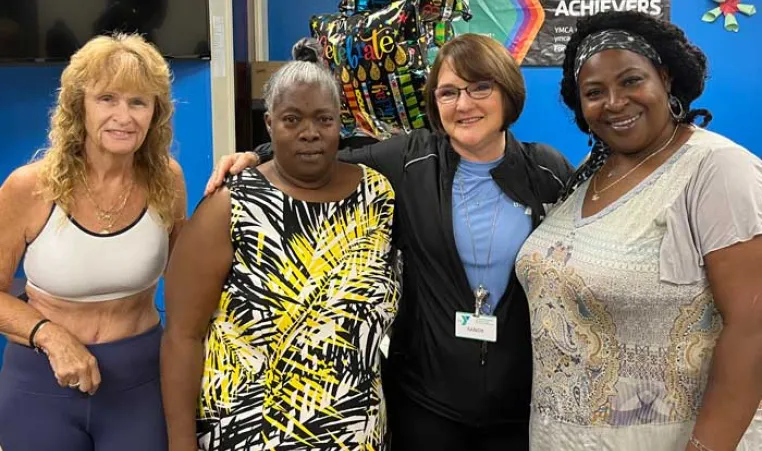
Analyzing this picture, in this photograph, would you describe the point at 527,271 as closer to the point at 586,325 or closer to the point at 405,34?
the point at 586,325

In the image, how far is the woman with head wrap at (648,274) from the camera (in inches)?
53.8

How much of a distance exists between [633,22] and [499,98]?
36cm

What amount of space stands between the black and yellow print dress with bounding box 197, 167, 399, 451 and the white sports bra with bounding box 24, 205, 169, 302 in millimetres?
286

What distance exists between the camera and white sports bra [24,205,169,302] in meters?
1.65

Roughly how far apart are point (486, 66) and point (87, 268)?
1.06 metres

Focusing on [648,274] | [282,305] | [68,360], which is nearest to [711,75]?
[648,274]

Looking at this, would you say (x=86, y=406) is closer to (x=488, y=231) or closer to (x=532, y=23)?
(x=488, y=231)

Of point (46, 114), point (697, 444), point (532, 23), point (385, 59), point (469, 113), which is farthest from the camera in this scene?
point (532, 23)

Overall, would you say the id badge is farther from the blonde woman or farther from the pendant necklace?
the blonde woman

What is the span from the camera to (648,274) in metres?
1.43

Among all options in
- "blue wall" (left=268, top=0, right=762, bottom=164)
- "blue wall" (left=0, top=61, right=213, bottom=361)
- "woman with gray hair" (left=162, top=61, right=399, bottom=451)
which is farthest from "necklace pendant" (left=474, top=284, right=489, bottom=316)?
"blue wall" (left=268, top=0, right=762, bottom=164)

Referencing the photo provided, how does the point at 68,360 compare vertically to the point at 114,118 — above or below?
below

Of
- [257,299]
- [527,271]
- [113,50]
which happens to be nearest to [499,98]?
[527,271]

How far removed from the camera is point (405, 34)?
2.01 m
